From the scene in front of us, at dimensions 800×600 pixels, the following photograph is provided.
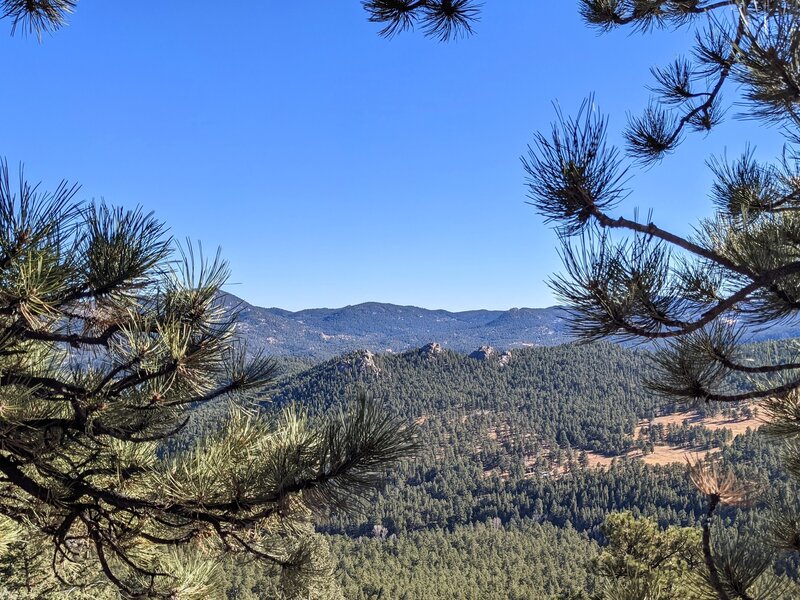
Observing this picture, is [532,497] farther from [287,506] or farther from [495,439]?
[287,506]

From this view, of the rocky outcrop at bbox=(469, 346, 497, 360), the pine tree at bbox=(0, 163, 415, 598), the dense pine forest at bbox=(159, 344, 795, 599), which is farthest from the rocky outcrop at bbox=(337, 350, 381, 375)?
the pine tree at bbox=(0, 163, 415, 598)

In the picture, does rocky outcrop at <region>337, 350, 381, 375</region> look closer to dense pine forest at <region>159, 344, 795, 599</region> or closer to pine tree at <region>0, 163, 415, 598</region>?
dense pine forest at <region>159, 344, 795, 599</region>

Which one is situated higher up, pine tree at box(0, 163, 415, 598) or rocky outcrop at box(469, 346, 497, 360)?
pine tree at box(0, 163, 415, 598)

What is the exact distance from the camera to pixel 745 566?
234 centimetres

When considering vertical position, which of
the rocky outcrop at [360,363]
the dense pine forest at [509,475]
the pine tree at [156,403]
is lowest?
the dense pine forest at [509,475]

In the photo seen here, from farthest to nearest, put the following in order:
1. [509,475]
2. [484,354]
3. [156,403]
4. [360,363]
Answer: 1. [484,354]
2. [360,363]
3. [509,475]
4. [156,403]

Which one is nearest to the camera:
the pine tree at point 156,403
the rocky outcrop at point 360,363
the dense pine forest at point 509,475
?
the pine tree at point 156,403

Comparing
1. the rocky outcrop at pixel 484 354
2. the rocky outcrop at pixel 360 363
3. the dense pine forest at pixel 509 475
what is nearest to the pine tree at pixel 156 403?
the dense pine forest at pixel 509 475

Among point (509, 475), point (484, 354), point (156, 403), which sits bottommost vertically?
point (509, 475)

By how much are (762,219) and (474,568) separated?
6613cm

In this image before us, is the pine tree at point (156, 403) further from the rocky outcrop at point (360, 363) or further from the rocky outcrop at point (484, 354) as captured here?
the rocky outcrop at point (484, 354)

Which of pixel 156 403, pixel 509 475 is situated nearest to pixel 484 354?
pixel 509 475

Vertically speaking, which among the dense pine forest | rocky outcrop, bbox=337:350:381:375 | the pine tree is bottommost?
the dense pine forest

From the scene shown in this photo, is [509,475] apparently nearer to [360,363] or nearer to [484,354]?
[360,363]
